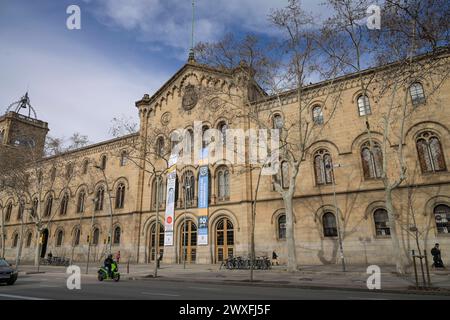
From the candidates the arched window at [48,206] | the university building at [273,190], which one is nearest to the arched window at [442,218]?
the university building at [273,190]

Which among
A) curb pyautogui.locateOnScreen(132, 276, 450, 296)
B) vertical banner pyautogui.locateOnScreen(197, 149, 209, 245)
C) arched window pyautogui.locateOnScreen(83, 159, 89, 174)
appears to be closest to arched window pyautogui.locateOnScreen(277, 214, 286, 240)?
vertical banner pyautogui.locateOnScreen(197, 149, 209, 245)

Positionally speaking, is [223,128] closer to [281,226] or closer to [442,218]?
[281,226]

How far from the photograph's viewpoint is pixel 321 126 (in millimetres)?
25938

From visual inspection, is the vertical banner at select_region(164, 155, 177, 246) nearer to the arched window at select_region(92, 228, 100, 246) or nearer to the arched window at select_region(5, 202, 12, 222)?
the arched window at select_region(92, 228, 100, 246)

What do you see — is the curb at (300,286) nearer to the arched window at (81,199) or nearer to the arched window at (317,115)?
the arched window at (317,115)

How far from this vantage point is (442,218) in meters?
20.3

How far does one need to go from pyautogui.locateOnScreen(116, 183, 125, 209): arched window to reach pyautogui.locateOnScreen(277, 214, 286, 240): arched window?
18567 mm

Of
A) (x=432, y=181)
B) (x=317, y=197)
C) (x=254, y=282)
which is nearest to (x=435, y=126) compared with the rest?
(x=432, y=181)

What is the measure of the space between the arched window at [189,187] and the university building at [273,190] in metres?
0.12

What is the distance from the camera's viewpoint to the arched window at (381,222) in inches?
866

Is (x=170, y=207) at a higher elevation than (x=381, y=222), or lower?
higher

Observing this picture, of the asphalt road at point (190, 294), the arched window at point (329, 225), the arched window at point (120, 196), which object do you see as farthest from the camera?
the arched window at point (120, 196)

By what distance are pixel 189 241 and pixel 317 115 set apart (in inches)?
644

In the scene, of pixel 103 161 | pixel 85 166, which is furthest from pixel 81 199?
pixel 103 161
